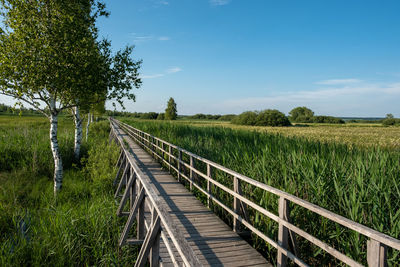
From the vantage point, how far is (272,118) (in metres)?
49.2

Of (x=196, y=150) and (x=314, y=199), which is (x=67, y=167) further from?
(x=314, y=199)

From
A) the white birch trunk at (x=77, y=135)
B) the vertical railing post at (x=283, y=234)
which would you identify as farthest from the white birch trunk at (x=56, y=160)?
the vertical railing post at (x=283, y=234)

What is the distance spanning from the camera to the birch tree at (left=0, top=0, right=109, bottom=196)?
938 cm

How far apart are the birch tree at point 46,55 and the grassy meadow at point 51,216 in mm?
1492

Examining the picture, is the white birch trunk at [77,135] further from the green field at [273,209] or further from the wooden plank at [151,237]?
the wooden plank at [151,237]

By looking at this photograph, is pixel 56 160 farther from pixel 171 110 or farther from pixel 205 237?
pixel 171 110

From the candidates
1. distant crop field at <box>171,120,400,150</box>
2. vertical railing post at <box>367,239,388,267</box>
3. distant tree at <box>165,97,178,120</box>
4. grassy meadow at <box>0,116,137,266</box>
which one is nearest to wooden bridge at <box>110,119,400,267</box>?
vertical railing post at <box>367,239,388,267</box>

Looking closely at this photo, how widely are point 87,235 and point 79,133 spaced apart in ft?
34.3

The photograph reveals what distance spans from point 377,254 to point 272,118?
162 feet

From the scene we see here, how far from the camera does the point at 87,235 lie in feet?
18.5

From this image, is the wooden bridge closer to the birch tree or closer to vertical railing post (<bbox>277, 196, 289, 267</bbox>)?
vertical railing post (<bbox>277, 196, 289, 267</bbox>)

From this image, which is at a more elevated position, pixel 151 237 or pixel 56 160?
pixel 151 237

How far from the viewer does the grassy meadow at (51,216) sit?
16.7ft

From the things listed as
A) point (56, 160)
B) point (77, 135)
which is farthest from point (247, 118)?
point (56, 160)
